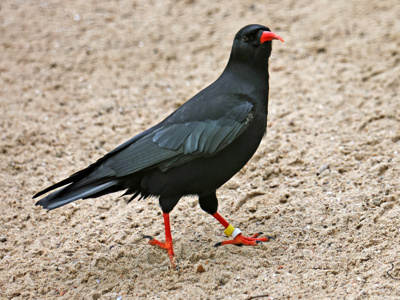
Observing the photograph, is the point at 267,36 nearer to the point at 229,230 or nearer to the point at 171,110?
the point at 229,230

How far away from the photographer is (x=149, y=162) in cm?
397

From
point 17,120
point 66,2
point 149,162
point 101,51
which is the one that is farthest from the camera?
point 66,2

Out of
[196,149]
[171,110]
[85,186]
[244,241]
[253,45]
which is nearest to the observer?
[196,149]

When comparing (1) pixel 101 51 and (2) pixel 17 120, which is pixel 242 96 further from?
(1) pixel 101 51

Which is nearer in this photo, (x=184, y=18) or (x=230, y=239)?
(x=230, y=239)

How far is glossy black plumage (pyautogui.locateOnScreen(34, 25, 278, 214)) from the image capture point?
156 inches

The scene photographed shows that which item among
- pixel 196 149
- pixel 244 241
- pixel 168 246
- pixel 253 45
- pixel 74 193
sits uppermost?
pixel 253 45

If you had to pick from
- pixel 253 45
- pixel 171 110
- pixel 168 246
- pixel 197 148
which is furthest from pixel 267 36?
pixel 171 110

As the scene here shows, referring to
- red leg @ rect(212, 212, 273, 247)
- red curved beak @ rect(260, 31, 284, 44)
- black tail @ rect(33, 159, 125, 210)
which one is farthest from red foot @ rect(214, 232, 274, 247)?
red curved beak @ rect(260, 31, 284, 44)

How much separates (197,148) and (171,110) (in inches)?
105

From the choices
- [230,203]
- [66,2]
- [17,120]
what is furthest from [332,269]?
[66,2]

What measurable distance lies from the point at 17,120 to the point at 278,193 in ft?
11.2

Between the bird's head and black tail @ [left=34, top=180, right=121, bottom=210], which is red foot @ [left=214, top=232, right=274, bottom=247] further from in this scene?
the bird's head

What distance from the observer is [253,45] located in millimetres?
4141
